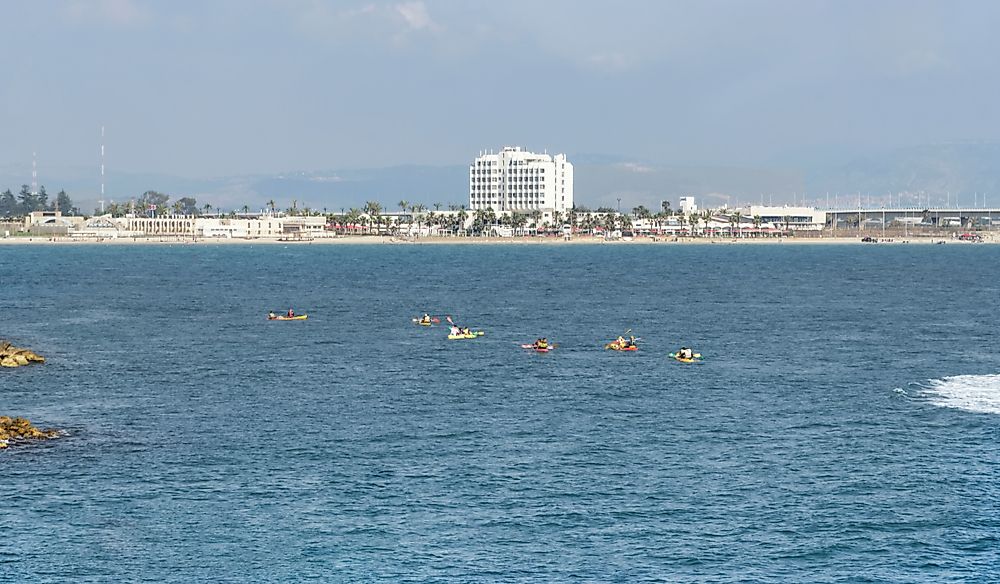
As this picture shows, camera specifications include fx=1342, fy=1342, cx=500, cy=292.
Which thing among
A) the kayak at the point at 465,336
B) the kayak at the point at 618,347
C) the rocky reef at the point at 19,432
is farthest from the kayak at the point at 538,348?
the rocky reef at the point at 19,432

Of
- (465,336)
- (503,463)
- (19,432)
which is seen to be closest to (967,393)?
(503,463)

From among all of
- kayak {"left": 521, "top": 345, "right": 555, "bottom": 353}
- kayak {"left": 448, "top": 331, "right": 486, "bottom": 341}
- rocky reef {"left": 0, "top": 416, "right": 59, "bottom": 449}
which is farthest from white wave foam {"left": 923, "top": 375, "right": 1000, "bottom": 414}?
rocky reef {"left": 0, "top": 416, "right": 59, "bottom": 449}

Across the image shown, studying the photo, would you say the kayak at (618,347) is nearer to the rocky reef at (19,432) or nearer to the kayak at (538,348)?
the kayak at (538,348)

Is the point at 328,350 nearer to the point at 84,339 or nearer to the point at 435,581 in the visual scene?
the point at 84,339

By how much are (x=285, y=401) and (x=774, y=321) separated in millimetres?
81838

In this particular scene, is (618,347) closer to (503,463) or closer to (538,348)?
(538,348)

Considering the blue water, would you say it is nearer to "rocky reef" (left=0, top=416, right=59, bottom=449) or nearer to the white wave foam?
the white wave foam

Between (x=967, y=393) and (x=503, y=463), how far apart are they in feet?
139

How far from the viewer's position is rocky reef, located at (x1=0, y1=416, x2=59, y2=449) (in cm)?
8188

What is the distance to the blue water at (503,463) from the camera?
6031 centimetres

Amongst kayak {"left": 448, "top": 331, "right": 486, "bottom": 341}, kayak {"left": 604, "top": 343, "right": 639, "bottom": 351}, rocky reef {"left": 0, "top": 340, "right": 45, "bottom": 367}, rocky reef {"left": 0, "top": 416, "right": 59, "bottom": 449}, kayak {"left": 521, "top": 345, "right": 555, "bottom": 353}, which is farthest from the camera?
kayak {"left": 448, "top": 331, "right": 486, "bottom": 341}

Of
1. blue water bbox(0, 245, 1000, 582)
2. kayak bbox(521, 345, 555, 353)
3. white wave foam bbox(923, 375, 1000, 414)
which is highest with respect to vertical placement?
kayak bbox(521, 345, 555, 353)

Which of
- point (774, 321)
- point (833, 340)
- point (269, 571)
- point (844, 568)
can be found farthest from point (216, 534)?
point (774, 321)

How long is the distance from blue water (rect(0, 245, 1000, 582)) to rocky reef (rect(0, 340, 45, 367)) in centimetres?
237
